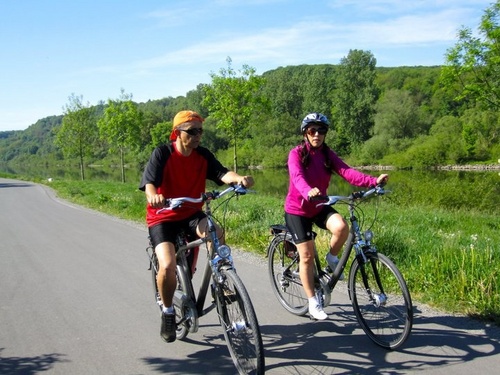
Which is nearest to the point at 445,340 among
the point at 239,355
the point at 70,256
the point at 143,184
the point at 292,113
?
the point at 239,355

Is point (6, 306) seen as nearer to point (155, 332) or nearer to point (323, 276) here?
point (155, 332)

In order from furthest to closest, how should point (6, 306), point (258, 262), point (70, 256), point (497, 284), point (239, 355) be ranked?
point (70, 256) → point (258, 262) → point (6, 306) → point (497, 284) → point (239, 355)

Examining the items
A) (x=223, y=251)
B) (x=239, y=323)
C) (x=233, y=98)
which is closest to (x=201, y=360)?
(x=239, y=323)

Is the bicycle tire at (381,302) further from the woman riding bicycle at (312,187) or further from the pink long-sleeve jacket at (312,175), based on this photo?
the pink long-sleeve jacket at (312,175)

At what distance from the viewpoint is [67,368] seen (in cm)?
370

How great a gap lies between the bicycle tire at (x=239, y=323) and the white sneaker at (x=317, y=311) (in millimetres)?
1010

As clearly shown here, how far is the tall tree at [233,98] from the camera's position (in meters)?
28.8

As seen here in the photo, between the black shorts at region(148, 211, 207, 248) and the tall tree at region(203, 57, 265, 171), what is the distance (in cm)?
2529

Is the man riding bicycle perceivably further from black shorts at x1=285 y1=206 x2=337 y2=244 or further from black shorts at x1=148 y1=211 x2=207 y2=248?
black shorts at x1=285 y1=206 x2=337 y2=244

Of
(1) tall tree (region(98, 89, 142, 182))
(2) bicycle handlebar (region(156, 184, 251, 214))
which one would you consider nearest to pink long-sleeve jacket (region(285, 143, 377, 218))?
(2) bicycle handlebar (region(156, 184, 251, 214))

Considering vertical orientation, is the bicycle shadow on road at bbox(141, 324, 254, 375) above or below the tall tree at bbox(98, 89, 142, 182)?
below

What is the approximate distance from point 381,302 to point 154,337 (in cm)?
202

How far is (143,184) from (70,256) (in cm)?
477

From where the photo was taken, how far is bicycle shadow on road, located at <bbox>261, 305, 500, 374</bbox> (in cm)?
362
